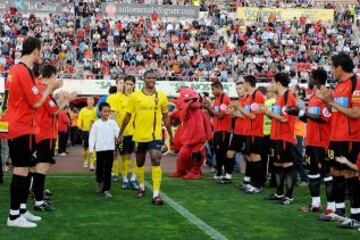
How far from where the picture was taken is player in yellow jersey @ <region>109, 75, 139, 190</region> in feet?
38.4

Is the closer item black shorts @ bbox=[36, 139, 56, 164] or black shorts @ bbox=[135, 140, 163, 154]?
black shorts @ bbox=[36, 139, 56, 164]

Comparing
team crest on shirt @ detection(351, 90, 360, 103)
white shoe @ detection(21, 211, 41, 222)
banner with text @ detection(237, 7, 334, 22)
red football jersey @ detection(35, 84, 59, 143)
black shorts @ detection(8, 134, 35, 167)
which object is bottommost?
white shoe @ detection(21, 211, 41, 222)

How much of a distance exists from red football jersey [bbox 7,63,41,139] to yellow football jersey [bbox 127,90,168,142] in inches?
105

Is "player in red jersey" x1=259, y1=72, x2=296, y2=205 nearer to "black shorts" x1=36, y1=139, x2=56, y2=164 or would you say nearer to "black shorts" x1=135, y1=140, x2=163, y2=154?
"black shorts" x1=135, y1=140, x2=163, y2=154

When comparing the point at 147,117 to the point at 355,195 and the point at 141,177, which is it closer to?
the point at 141,177

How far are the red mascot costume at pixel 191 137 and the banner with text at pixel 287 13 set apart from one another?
2872 centimetres

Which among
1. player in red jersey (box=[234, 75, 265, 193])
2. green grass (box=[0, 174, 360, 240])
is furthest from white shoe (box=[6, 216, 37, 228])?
player in red jersey (box=[234, 75, 265, 193])

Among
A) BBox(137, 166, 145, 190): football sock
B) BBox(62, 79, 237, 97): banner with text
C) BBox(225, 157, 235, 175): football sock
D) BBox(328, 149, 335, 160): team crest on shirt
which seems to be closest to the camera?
BBox(328, 149, 335, 160): team crest on shirt

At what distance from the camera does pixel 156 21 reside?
1545 inches

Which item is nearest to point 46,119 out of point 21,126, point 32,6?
point 21,126

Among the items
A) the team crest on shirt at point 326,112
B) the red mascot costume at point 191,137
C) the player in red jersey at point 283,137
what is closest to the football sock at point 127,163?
the red mascot costume at point 191,137

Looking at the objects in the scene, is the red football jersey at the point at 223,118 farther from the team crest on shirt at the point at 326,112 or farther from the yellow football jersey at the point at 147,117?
the team crest on shirt at the point at 326,112

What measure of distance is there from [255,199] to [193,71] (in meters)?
23.0

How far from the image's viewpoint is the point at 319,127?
912cm
